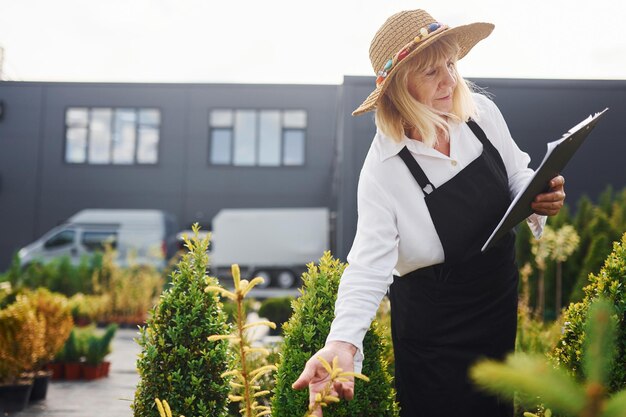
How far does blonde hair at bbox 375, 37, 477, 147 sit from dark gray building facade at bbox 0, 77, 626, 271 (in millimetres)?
23169

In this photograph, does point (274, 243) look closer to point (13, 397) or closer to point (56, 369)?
point (56, 369)

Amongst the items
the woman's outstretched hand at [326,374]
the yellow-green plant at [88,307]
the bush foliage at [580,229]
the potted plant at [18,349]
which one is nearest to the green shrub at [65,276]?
the yellow-green plant at [88,307]

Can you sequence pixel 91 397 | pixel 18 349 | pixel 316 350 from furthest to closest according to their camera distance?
pixel 91 397 < pixel 18 349 < pixel 316 350

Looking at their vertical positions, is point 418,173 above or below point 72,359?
above

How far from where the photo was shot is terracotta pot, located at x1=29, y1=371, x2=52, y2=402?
6.42 m

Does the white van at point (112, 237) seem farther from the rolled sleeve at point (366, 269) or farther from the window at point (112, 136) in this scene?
the rolled sleeve at point (366, 269)

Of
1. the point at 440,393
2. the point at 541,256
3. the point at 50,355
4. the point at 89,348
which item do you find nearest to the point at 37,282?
the point at 89,348

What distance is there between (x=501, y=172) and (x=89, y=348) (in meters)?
6.75

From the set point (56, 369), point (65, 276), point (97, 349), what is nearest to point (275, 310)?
point (97, 349)

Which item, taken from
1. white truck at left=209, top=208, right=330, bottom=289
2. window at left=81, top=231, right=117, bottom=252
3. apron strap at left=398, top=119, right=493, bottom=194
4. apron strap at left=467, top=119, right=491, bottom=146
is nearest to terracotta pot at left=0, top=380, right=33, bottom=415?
apron strap at left=398, top=119, right=493, bottom=194

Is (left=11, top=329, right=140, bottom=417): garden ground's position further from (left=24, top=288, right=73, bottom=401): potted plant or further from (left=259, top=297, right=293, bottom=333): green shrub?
(left=259, top=297, right=293, bottom=333): green shrub

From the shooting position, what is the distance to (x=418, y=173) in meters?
2.25

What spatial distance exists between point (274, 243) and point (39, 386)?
16.6 metres

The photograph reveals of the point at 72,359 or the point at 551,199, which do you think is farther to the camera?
the point at 72,359
